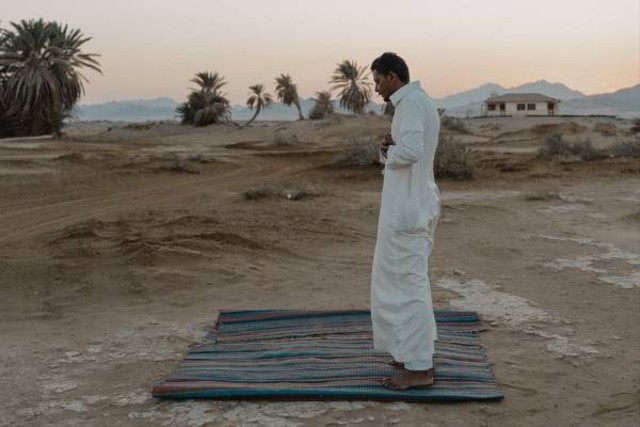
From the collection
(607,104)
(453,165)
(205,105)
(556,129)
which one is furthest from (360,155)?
(607,104)

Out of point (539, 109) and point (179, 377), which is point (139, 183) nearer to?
point (179, 377)

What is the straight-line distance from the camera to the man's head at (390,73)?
12.0 ft

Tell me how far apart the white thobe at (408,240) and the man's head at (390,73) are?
51mm

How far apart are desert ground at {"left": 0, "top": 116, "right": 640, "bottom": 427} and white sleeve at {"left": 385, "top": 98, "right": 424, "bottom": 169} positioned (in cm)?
129

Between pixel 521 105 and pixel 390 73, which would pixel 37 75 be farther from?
pixel 521 105

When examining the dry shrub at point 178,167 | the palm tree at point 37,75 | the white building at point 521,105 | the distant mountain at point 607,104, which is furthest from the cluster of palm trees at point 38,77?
Answer: the distant mountain at point 607,104

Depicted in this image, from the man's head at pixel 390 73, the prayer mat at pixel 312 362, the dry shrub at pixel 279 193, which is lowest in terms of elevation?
the prayer mat at pixel 312 362

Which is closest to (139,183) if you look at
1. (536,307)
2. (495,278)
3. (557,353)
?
(495,278)

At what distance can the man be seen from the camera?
11.8ft

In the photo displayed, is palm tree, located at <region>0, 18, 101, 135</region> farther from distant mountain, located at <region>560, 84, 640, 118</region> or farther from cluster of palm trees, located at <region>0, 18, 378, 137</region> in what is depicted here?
distant mountain, located at <region>560, 84, 640, 118</region>

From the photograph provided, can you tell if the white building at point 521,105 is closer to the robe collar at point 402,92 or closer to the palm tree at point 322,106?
the palm tree at point 322,106

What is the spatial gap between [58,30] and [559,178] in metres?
26.9

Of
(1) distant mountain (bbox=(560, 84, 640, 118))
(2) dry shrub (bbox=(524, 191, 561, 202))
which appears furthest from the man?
(1) distant mountain (bbox=(560, 84, 640, 118))

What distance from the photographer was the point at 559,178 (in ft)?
48.5
